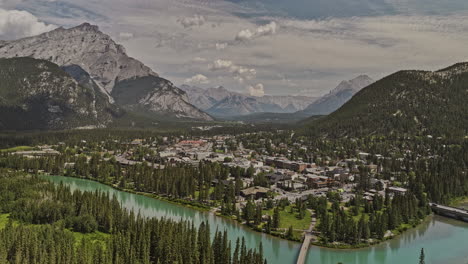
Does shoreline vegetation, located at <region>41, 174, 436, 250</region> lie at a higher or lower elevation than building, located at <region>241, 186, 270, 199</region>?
lower

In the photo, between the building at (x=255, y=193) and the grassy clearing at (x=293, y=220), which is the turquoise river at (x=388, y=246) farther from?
the building at (x=255, y=193)

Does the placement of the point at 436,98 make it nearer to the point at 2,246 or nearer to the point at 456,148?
the point at 456,148

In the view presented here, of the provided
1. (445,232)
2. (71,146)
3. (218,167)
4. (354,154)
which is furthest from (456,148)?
(71,146)

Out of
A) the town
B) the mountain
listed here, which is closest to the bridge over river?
the town

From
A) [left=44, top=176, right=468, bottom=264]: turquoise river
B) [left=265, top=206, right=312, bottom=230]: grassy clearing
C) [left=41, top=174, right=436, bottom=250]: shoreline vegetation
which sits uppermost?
[left=265, top=206, right=312, bottom=230]: grassy clearing

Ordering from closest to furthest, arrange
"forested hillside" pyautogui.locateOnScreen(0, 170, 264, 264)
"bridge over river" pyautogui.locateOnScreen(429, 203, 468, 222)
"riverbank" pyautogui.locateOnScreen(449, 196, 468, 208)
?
1. "forested hillside" pyautogui.locateOnScreen(0, 170, 264, 264)
2. "bridge over river" pyautogui.locateOnScreen(429, 203, 468, 222)
3. "riverbank" pyautogui.locateOnScreen(449, 196, 468, 208)

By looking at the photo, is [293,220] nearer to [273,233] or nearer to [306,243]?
[273,233]

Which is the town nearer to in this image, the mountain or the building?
the building
